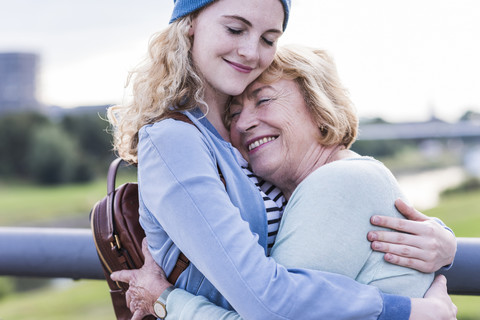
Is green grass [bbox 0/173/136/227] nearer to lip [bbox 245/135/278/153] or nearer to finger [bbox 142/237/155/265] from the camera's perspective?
lip [bbox 245/135/278/153]

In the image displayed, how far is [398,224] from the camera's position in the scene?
150cm

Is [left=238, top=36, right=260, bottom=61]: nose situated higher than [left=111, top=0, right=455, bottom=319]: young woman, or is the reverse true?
[left=238, top=36, right=260, bottom=61]: nose

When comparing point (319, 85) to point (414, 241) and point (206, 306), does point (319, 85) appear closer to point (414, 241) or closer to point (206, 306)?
point (414, 241)

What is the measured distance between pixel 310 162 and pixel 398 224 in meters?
0.45

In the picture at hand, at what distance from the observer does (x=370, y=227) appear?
4.80ft

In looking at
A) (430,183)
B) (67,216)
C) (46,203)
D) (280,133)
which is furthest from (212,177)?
(430,183)

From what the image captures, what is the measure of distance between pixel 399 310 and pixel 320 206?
35 centimetres

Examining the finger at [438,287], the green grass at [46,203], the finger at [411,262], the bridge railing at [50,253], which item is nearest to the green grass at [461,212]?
the finger at [438,287]

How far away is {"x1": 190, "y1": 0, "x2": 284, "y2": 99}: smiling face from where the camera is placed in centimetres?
161

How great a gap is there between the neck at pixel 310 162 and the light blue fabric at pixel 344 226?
1.00 ft

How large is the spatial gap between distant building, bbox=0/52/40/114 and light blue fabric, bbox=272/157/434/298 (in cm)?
8440

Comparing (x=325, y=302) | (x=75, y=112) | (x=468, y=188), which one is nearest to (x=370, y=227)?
(x=325, y=302)

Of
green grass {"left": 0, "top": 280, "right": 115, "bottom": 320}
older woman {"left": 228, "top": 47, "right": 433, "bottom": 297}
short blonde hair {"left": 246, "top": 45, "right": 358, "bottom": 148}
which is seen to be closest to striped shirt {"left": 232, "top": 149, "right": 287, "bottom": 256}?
older woman {"left": 228, "top": 47, "right": 433, "bottom": 297}

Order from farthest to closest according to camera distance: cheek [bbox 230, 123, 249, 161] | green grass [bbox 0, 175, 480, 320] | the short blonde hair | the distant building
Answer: the distant building < green grass [bbox 0, 175, 480, 320] < cheek [bbox 230, 123, 249, 161] < the short blonde hair
